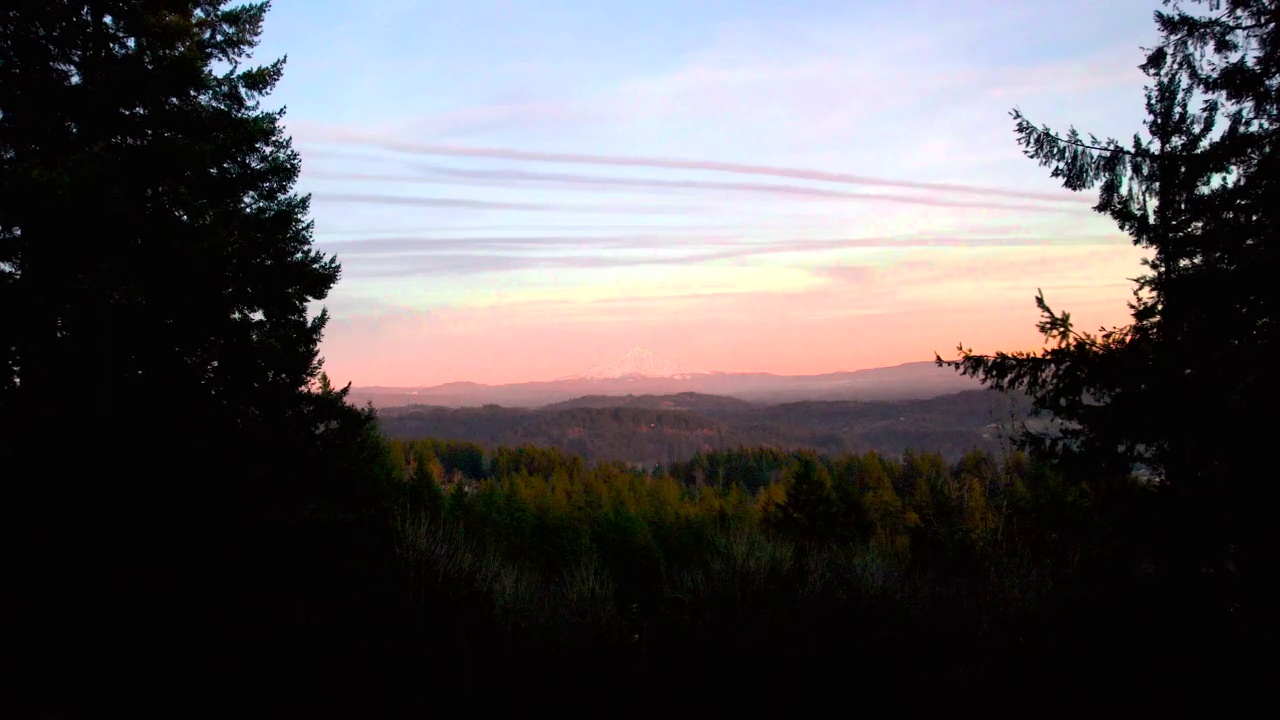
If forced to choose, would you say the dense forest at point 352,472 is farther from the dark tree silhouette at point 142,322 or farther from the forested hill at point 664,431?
the forested hill at point 664,431

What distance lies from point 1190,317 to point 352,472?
14856 millimetres

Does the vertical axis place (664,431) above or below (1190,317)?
below

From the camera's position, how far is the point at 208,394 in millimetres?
13867

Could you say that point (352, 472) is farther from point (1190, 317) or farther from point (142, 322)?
point (1190, 317)

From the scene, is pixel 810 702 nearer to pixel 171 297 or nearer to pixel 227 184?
pixel 171 297

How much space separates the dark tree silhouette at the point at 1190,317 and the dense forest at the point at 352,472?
33 millimetres

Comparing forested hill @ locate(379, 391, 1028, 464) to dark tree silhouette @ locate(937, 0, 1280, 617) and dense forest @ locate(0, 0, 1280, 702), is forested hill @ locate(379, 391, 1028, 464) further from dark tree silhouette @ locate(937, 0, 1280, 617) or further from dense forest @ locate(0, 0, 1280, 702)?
dark tree silhouette @ locate(937, 0, 1280, 617)

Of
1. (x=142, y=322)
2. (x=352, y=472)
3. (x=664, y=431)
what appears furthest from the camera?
(x=664, y=431)

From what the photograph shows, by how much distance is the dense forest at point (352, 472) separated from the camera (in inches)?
275

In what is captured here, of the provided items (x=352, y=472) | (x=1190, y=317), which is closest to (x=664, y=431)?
(x=352, y=472)

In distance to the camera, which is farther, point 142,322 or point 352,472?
point 352,472

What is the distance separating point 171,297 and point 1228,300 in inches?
583

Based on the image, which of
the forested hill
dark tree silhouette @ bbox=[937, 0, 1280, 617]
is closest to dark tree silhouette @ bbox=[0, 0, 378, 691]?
dark tree silhouette @ bbox=[937, 0, 1280, 617]

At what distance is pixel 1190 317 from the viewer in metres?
7.29
